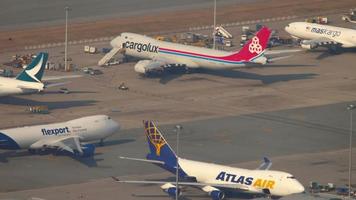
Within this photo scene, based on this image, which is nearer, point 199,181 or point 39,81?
point 199,181

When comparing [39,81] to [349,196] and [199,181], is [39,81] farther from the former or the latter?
[349,196]

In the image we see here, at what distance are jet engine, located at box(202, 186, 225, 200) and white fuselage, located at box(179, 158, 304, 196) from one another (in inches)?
62.9

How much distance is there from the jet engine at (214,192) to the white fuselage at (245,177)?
1.60m

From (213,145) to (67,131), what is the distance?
18.6 metres

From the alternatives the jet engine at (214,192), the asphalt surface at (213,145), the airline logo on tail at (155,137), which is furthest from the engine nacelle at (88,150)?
the jet engine at (214,192)

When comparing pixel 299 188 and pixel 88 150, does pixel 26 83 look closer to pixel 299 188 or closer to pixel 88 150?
pixel 88 150

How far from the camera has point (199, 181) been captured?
514ft

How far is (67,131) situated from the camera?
573 ft

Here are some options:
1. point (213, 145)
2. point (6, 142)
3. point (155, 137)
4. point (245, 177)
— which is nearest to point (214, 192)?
point (245, 177)

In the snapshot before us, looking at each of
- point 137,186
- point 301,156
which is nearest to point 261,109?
point 301,156

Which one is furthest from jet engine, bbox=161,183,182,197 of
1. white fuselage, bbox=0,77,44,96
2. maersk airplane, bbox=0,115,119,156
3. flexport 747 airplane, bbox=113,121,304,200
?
white fuselage, bbox=0,77,44,96

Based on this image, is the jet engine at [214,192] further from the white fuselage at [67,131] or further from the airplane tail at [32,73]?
the airplane tail at [32,73]

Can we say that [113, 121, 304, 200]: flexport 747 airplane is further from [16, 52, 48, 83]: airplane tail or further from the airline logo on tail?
[16, 52, 48, 83]: airplane tail

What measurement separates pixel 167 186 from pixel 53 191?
13343mm
